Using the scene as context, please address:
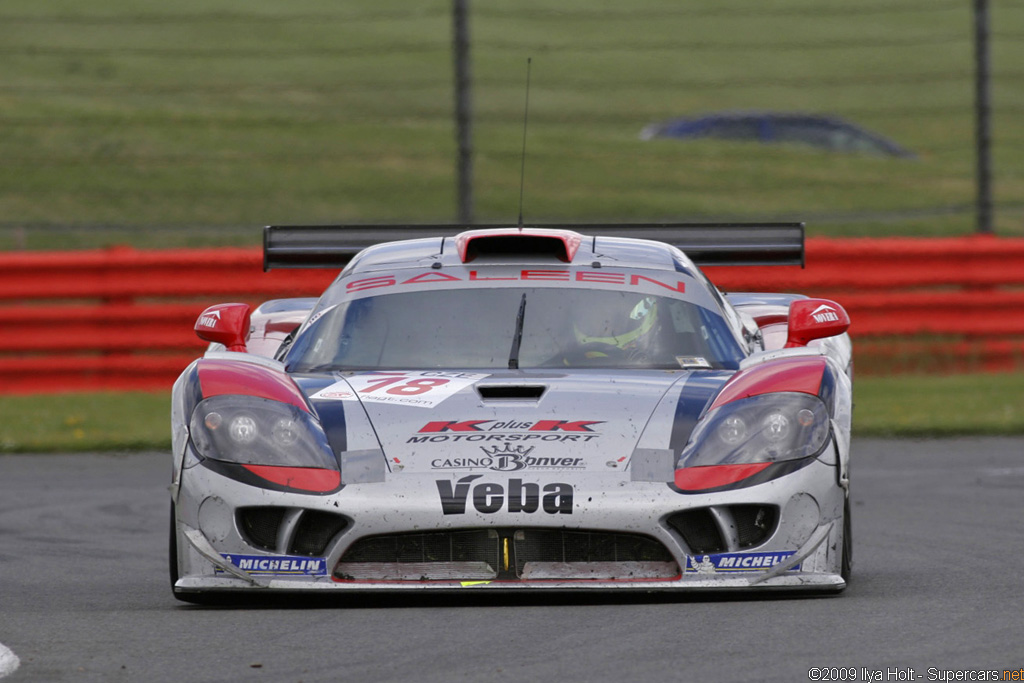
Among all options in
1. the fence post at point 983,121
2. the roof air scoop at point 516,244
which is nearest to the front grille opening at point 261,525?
→ the roof air scoop at point 516,244

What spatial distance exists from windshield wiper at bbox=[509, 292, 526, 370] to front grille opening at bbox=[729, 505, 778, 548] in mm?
1098

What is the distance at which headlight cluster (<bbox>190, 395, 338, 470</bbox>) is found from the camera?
193 inches

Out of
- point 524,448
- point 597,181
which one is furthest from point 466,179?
point 597,181

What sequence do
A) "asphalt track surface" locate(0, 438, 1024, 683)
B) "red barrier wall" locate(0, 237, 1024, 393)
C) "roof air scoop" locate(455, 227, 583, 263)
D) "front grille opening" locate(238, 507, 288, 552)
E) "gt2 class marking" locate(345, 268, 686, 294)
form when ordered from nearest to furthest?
1. "asphalt track surface" locate(0, 438, 1024, 683)
2. "front grille opening" locate(238, 507, 288, 552)
3. "gt2 class marking" locate(345, 268, 686, 294)
4. "roof air scoop" locate(455, 227, 583, 263)
5. "red barrier wall" locate(0, 237, 1024, 393)

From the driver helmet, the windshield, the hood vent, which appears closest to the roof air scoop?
the windshield

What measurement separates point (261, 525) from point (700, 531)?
1161 millimetres

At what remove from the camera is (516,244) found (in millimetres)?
6227

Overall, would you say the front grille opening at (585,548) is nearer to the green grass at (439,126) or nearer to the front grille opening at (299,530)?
the front grille opening at (299,530)

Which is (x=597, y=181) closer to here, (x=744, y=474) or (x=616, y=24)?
(x=616, y=24)

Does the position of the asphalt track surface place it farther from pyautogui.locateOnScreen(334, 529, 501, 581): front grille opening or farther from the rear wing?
the rear wing

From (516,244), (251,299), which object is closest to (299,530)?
(516,244)

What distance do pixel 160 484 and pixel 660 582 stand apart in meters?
4.11

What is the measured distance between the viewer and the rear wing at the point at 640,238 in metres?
7.35

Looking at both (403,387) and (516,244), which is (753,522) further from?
(516,244)
